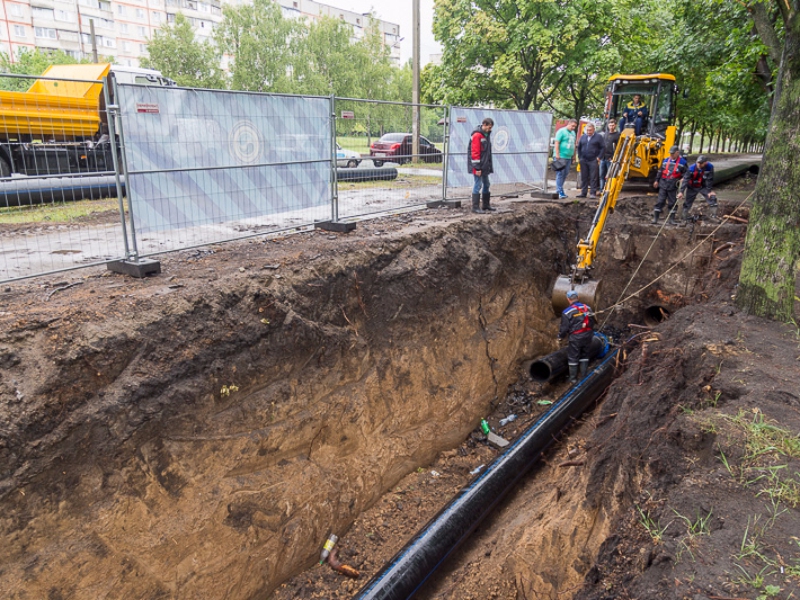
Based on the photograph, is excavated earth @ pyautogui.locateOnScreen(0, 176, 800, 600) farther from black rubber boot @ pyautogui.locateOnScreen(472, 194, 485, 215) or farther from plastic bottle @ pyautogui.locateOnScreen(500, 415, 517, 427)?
black rubber boot @ pyautogui.locateOnScreen(472, 194, 485, 215)

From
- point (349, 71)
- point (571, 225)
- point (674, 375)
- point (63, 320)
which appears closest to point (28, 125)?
point (63, 320)

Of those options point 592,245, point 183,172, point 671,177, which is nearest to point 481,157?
point 592,245

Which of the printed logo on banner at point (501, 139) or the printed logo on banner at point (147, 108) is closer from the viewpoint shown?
the printed logo on banner at point (147, 108)

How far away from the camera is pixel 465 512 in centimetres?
555

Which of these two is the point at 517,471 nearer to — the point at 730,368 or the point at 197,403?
the point at 730,368

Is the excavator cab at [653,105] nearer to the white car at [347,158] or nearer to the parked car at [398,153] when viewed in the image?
the parked car at [398,153]

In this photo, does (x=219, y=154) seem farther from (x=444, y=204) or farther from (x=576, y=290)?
(x=576, y=290)

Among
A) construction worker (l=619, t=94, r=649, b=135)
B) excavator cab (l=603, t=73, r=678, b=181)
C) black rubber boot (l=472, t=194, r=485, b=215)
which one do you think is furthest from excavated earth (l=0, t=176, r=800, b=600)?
construction worker (l=619, t=94, r=649, b=135)

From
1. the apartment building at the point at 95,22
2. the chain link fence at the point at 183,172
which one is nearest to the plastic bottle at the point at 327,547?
the chain link fence at the point at 183,172

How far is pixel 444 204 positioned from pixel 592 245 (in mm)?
3285

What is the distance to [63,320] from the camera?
4.39m

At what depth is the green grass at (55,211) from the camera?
6.84 meters

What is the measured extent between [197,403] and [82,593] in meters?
1.65

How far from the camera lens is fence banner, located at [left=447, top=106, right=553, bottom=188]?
1038 centimetres
